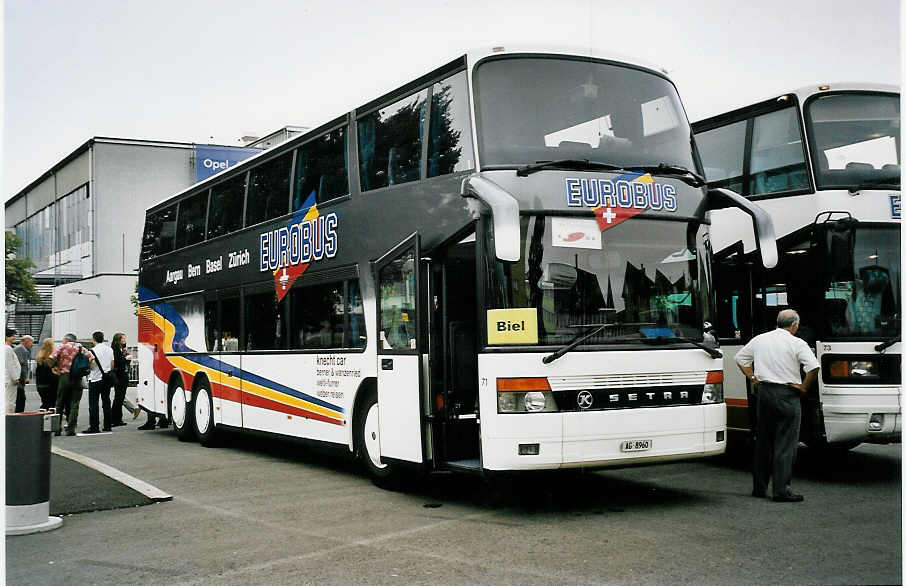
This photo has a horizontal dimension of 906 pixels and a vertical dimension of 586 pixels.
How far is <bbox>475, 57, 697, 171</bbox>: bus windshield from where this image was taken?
8617 mm

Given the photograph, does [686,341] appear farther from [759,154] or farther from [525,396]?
[759,154]

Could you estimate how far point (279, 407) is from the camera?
12.7 metres

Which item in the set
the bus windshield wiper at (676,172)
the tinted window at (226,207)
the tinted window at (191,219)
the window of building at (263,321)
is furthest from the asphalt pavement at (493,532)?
the tinted window at (191,219)

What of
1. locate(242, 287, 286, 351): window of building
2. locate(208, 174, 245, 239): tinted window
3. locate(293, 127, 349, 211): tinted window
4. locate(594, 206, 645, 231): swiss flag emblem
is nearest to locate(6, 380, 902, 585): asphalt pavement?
locate(242, 287, 286, 351): window of building

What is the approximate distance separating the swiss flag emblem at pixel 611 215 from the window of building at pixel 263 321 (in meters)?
5.35

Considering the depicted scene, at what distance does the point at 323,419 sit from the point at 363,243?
2292mm

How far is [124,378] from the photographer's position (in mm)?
19234

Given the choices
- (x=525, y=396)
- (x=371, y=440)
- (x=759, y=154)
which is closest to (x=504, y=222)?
(x=525, y=396)

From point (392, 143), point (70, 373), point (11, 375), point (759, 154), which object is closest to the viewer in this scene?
point (392, 143)

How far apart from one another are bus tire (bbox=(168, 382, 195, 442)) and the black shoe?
32.6ft

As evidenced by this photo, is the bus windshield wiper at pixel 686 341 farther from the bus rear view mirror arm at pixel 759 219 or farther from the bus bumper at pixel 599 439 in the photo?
the bus rear view mirror arm at pixel 759 219

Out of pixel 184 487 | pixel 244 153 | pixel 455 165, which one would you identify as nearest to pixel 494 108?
pixel 455 165

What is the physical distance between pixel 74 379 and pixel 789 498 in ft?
41.4

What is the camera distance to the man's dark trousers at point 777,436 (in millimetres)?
8969
